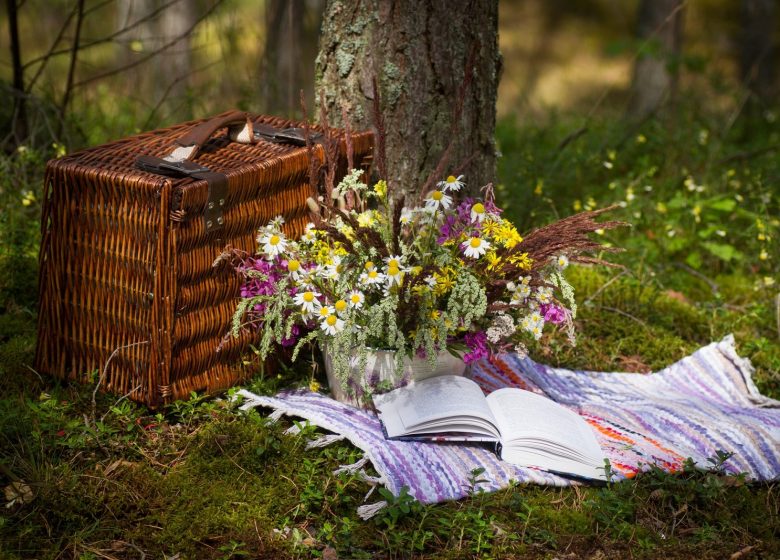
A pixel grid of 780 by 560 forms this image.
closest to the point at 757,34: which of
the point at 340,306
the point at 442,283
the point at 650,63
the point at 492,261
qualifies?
the point at 650,63

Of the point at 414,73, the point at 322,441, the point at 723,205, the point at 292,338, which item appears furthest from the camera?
the point at 723,205

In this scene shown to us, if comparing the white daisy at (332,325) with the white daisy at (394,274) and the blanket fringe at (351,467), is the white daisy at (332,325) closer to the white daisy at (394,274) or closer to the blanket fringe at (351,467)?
the white daisy at (394,274)

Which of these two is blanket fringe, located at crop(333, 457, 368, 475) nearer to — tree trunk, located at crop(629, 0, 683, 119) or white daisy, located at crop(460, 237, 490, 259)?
white daisy, located at crop(460, 237, 490, 259)

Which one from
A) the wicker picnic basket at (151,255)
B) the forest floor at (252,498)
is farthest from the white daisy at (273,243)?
the forest floor at (252,498)

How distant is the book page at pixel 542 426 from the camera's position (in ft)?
8.57

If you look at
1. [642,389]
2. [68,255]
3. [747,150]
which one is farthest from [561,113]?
[68,255]

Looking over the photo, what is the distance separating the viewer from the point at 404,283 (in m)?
2.58

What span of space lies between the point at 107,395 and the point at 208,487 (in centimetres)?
53

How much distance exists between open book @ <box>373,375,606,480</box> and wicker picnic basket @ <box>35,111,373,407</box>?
60 cm

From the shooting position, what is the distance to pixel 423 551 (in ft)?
7.30

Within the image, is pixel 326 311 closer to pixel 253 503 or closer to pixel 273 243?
pixel 273 243

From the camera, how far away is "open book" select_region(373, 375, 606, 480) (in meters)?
2.58

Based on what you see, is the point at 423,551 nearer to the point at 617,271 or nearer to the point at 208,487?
the point at 208,487

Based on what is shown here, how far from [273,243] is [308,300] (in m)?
0.24
